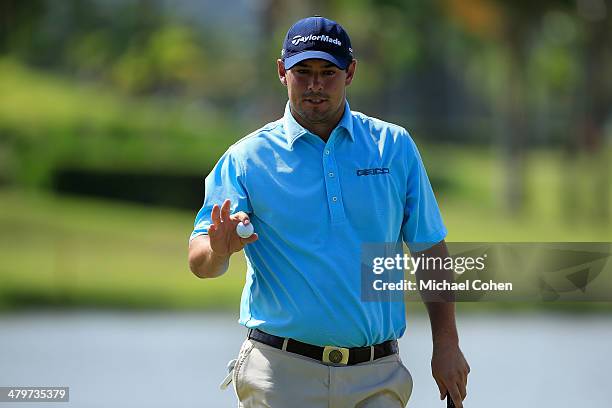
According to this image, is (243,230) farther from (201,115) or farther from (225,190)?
(201,115)

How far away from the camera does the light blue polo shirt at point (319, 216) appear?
449cm

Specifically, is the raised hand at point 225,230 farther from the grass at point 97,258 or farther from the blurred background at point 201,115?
the blurred background at point 201,115

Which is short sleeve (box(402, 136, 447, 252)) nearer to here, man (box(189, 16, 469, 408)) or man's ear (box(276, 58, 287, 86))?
man (box(189, 16, 469, 408))

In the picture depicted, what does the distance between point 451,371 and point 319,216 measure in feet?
2.29

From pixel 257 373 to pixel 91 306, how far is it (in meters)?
18.7

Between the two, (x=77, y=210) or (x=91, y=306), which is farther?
(x=77, y=210)

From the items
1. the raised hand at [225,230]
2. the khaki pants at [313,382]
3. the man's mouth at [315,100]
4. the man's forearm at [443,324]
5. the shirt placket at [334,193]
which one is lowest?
the khaki pants at [313,382]

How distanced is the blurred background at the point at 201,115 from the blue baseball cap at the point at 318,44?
62.3 feet

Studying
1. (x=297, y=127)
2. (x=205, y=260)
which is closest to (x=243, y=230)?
(x=205, y=260)

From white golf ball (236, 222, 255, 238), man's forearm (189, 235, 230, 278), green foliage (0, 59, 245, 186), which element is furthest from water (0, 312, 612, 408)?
green foliage (0, 59, 245, 186)

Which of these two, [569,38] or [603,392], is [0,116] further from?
[603,392]

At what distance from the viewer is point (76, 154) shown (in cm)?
3259

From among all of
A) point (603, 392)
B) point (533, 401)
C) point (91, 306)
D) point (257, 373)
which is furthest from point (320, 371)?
point (91, 306)

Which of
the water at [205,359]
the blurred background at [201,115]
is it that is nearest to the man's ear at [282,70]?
the water at [205,359]
